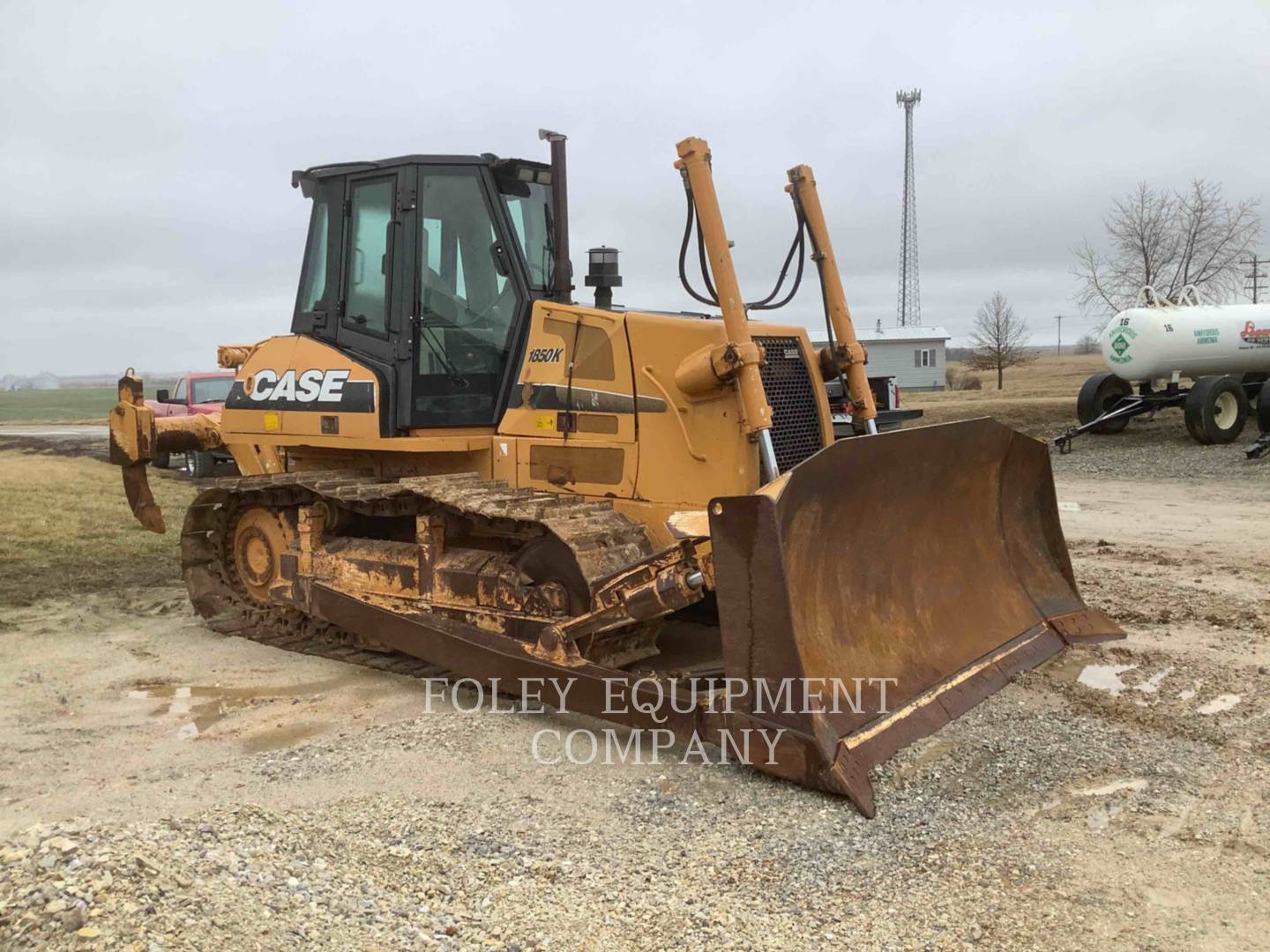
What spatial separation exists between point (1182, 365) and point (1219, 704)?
13555 millimetres

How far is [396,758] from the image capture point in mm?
4574

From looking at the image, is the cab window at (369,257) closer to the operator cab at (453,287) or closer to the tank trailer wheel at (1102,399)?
the operator cab at (453,287)

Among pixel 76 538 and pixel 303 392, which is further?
pixel 76 538

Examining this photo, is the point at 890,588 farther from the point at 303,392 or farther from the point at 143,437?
the point at 143,437

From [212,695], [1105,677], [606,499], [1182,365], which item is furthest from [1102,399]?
[212,695]

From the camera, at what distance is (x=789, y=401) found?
5.38m

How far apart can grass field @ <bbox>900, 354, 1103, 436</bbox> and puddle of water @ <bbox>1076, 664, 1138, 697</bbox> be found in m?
8.76

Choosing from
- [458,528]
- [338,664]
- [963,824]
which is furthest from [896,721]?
[338,664]

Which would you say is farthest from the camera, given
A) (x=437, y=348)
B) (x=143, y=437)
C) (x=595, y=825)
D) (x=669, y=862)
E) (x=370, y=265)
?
(x=143, y=437)

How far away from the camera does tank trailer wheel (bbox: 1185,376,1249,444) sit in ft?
51.5

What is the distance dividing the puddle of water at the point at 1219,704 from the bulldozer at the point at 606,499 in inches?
33.3

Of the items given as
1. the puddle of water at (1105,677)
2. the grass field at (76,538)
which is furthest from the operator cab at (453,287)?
the grass field at (76,538)

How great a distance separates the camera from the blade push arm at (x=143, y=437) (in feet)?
24.3

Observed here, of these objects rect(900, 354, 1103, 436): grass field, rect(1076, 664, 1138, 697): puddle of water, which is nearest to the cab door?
rect(1076, 664, 1138, 697): puddle of water
